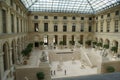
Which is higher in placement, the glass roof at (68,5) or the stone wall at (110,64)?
the glass roof at (68,5)

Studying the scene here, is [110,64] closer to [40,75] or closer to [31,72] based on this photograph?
[40,75]

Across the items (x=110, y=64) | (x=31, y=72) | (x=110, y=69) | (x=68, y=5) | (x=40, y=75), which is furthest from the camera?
(x=68, y=5)

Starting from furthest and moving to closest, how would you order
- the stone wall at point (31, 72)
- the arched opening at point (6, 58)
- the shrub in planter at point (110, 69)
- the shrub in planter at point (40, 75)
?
the shrub in planter at point (110, 69) → the stone wall at point (31, 72) → the shrub in planter at point (40, 75) → the arched opening at point (6, 58)

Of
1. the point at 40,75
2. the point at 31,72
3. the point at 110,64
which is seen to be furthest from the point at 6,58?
the point at 110,64

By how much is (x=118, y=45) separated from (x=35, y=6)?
2462 cm

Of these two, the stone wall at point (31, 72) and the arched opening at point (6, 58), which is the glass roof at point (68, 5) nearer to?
the arched opening at point (6, 58)

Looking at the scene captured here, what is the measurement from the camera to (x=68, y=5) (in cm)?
3675

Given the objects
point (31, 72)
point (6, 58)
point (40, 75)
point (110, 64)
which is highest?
point (6, 58)

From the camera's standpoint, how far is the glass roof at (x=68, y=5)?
3397 cm

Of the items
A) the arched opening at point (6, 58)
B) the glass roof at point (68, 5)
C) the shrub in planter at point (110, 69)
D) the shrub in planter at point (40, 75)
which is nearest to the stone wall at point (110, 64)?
the shrub in planter at point (110, 69)

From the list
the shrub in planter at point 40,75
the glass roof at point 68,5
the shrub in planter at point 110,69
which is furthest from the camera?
the glass roof at point 68,5

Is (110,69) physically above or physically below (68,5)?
below

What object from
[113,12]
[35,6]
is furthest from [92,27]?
[35,6]

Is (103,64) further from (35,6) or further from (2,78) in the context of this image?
(35,6)
